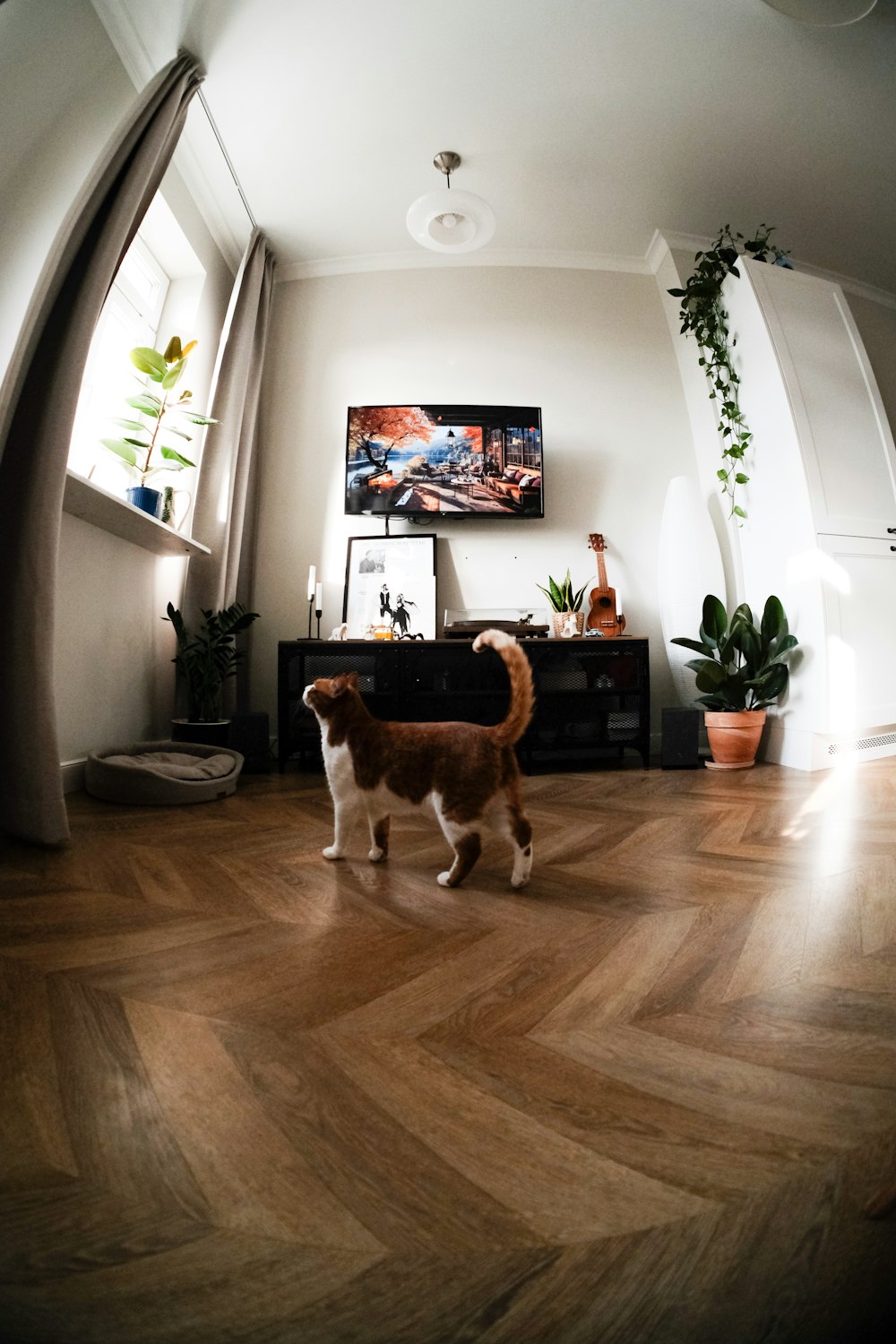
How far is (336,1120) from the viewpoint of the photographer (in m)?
0.63

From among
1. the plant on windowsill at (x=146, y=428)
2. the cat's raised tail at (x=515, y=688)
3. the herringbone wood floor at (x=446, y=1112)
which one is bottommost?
the herringbone wood floor at (x=446, y=1112)

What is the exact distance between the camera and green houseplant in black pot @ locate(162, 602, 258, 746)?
2.99m

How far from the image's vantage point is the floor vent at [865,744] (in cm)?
309

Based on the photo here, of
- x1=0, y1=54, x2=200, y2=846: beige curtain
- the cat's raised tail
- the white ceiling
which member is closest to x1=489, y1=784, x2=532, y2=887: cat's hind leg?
the cat's raised tail

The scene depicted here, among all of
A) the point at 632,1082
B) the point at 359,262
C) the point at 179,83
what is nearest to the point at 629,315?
the point at 359,262

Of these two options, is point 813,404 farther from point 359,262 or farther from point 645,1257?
point 645,1257

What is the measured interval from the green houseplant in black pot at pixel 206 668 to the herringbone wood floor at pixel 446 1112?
162 cm

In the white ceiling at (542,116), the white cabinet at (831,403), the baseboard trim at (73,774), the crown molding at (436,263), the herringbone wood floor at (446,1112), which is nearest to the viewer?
the herringbone wood floor at (446,1112)

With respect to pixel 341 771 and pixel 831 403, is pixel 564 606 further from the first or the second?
pixel 341 771

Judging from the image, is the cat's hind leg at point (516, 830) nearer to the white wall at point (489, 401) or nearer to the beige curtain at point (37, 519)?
the beige curtain at point (37, 519)

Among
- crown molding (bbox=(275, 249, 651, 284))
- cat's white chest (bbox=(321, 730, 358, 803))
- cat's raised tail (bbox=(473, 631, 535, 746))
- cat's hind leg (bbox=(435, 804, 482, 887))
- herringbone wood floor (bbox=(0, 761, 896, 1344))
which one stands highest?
crown molding (bbox=(275, 249, 651, 284))

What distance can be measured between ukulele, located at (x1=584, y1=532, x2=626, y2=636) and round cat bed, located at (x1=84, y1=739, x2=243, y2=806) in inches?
80.2

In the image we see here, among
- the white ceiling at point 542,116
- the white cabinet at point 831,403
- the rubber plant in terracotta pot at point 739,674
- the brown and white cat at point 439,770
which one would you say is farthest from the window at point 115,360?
the white cabinet at point 831,403

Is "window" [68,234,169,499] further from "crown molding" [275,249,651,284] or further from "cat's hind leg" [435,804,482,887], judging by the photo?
"cat's hind leg" [435,804,482,887]
